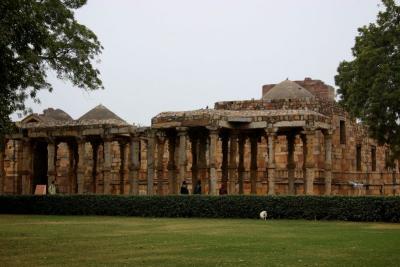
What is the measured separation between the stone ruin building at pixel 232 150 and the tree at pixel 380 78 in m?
5.03

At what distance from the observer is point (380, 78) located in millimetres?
25875

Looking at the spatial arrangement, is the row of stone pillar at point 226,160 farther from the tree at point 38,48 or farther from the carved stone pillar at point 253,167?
the tree at point 38,48

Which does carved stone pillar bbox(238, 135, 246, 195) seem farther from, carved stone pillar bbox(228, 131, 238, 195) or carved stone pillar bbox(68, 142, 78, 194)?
carved stone pillar bbox(68, 142, 78, 194)

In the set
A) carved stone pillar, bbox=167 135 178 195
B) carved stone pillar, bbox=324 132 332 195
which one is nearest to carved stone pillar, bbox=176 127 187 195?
carved stone pillar, bbox=167 135 178 195

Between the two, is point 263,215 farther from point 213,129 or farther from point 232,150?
point 232,150

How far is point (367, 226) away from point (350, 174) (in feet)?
64.2

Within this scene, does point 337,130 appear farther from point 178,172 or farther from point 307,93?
point 178,172

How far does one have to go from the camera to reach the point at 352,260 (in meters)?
12.7

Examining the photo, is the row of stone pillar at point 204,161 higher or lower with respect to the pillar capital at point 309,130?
lower

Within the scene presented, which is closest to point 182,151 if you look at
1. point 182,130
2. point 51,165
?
point 182,130

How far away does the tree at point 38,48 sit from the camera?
50.4 ft

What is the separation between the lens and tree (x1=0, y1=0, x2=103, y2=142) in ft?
50.4

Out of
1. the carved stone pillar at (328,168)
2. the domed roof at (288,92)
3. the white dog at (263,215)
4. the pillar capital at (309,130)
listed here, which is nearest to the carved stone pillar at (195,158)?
the pillar capital at (309,130)

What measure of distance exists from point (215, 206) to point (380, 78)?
27.3 ft
